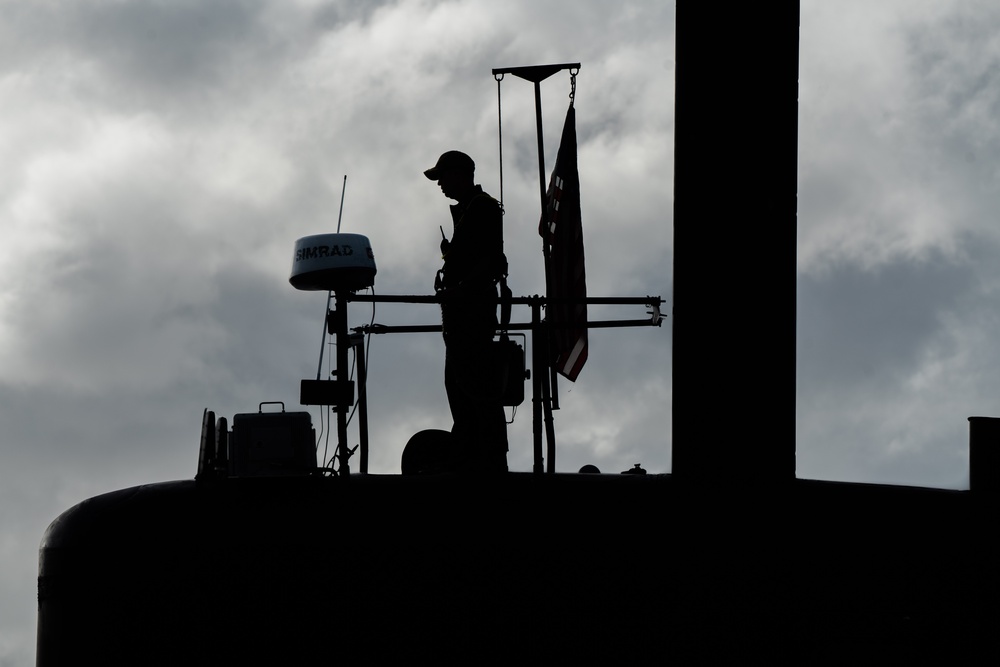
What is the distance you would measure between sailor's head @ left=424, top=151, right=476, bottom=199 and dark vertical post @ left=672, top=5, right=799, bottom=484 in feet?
9.02

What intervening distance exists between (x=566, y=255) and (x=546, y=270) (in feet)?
0.71

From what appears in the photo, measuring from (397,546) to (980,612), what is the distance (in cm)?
225

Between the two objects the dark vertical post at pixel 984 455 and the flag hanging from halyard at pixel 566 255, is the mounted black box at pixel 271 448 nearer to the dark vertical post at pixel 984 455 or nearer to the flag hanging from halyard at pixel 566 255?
the dark vertical post at pixel 984 455

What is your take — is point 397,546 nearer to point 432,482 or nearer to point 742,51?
point 432,482

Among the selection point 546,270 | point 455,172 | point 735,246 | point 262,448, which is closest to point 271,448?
point 262,448

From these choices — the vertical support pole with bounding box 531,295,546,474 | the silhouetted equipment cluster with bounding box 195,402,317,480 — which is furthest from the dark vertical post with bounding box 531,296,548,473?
the silhouetted equipment cluster with bounding box 195,402,317,480

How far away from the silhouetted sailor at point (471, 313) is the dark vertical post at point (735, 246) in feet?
5.52

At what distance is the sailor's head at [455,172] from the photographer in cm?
899

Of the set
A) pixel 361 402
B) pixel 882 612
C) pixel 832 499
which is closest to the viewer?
pixel 882 612

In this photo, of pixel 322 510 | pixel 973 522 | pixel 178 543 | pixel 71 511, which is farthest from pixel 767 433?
pixel 71 511

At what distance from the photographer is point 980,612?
5.61 meters

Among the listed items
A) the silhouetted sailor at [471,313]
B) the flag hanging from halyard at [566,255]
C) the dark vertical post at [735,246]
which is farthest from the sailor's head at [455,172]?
the dark vertical post at [735,246]

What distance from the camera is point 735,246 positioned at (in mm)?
6277

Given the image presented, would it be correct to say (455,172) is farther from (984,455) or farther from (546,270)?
(984,455)
